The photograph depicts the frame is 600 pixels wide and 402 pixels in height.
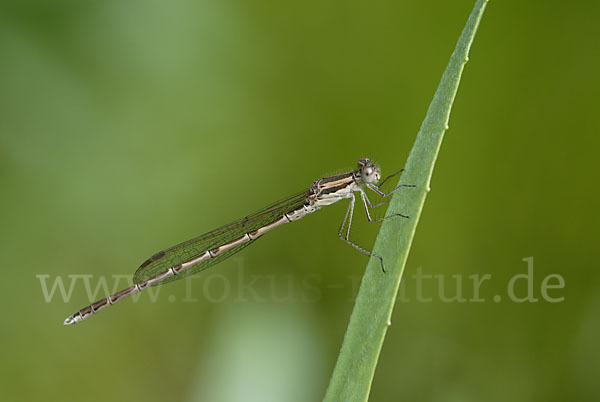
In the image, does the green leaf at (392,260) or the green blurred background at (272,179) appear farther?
the green blurred background at (272,179)

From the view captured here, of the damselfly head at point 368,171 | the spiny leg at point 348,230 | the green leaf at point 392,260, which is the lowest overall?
the green leaf at point 392,260

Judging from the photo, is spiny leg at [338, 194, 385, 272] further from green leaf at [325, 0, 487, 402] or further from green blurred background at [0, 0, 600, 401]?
green leaf at [325, 0, 487, 402]

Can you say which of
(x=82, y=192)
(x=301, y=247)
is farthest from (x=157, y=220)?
(x=301, y=247)

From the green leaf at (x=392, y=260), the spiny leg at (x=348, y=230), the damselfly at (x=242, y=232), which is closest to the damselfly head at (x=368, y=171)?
the damselfly at (x=242, y=232)

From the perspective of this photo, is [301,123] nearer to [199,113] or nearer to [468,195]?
[199,113]

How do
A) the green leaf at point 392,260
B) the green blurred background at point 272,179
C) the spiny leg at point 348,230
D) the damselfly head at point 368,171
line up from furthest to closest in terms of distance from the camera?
the damselfly head at point 368,171 → the spiny leg at point 348,230 → the green blurred background at point 272,179 → the green leaf at point 392,260

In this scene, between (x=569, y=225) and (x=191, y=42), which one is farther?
(x=191, y=42)

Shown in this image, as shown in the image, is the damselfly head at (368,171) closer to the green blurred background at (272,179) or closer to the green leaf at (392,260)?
the green blurred background at (272,179)
